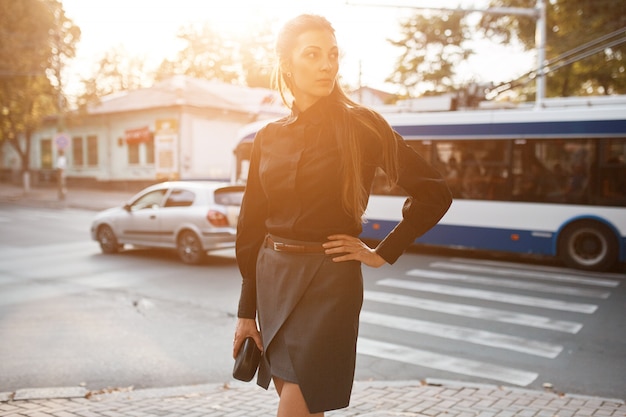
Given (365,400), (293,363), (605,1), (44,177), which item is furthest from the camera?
(44,177)

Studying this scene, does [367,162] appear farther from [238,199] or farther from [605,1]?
[605,1]

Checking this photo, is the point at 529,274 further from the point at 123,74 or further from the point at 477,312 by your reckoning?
the point at 123,74

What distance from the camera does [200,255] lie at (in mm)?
11773

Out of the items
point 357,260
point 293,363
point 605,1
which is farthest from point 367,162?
point 605,1

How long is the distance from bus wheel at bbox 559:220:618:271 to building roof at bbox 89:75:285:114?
22696mm

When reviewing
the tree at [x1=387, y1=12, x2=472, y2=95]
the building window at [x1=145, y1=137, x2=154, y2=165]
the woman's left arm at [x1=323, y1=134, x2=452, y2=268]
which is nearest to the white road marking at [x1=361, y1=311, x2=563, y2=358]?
the woman's left arm at [x1=323, y1=134, x2=452, y2=268]

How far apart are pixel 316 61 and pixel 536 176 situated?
10.8 m

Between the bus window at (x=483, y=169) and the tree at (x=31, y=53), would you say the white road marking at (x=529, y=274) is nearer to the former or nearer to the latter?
the bus window at (x=483, y=169)

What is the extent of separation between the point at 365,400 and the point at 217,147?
30644mm

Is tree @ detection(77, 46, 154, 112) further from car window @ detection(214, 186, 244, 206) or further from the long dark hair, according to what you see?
the long dark hair

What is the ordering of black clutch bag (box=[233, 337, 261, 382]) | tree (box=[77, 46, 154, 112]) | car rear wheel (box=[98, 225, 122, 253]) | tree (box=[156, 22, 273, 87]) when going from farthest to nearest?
tree (box=[77, 46, 154, 112])
tree (box=[156, 22, 273, 87])
car rear wheel (box=[98, 225, 122, 253])
black clutch bag (box=[233, 337, 261, 382])

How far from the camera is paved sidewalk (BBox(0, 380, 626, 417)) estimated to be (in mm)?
4277

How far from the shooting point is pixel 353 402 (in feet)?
14.6

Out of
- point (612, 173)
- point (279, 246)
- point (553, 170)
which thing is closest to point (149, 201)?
point (553, 170)
